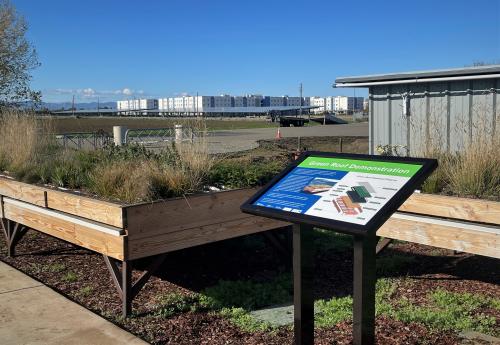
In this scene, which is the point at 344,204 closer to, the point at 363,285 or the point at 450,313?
the point at 363,285

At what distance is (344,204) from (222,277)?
3214mm

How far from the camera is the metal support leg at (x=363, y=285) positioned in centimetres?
275

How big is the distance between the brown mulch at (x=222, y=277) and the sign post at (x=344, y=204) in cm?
119

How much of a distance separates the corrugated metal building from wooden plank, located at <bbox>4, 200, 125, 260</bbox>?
204 inches

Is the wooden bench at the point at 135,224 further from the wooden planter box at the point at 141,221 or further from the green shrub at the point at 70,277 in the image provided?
the green shrub at the point at 70,277

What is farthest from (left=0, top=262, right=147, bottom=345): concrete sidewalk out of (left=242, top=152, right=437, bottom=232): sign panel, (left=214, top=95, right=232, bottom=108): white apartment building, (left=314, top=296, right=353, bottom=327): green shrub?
(left=214, top=95, right=232, bottom=108): white apartment building

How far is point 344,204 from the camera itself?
9.34 feet

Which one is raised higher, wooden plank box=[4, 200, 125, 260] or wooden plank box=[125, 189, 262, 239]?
wooden plank box=[125, 189, 262, 239]

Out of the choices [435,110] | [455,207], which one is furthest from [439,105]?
[455,207]

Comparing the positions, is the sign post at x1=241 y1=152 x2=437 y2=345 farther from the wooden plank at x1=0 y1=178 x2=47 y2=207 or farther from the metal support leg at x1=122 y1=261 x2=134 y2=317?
the wooden plank at x1=0 y1=178 x2=47 y2=207

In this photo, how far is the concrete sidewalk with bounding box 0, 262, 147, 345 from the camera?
13.1 ft

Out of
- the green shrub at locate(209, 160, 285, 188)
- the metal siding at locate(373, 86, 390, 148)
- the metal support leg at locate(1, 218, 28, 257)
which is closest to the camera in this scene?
the green shrub at locate(209, 160, 285, 188)

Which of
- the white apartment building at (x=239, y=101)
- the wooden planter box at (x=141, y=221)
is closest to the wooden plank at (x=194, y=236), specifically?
the wooden planter box at (x=141, y=221)

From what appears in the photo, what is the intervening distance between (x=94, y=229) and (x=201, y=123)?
82.4 inches
